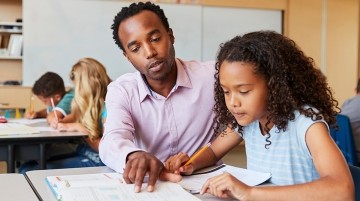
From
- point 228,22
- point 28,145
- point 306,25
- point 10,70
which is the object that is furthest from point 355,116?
point 10,70

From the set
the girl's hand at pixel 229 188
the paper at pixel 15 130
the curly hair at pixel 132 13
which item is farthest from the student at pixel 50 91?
the girl's hand at pixel 229 188

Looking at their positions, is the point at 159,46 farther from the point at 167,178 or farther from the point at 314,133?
the point at 314,133

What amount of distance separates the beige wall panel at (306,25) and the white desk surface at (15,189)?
4873 millimetres

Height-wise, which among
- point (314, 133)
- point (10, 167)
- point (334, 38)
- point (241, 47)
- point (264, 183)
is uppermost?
point (334, 38)

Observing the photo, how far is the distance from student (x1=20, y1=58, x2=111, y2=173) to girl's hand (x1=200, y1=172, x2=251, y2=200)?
72.7 inches

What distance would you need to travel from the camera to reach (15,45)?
4.90 meters

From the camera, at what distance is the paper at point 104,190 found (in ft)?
3.24

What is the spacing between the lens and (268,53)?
1.20 meters

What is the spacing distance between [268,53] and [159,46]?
0.39m

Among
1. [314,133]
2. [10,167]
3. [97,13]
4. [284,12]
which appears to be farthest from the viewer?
[284,12]

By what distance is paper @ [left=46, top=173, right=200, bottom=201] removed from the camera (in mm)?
987

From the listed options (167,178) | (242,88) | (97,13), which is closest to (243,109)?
(242,88)

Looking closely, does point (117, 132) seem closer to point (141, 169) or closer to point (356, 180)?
point (141, 169)

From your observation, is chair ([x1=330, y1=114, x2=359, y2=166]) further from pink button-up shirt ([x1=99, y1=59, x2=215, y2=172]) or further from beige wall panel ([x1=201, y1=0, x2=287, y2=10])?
beige wall panel ([x1=201, y1=0, x2=287, y2=10])
